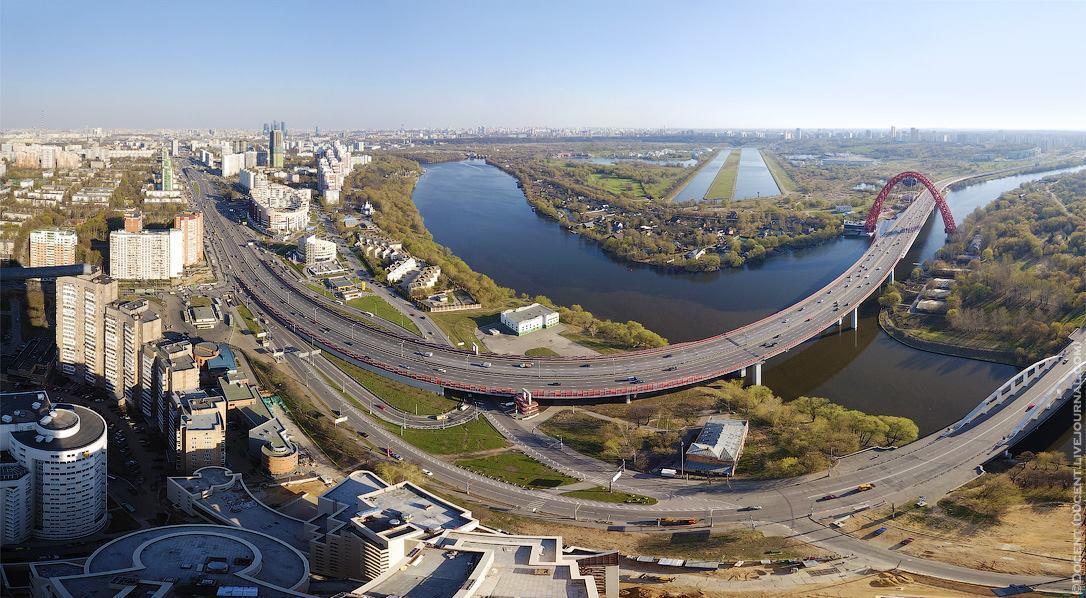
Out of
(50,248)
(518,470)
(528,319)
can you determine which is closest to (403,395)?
(518,470)

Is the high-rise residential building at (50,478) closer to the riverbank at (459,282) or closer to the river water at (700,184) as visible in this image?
the riverbank at (459,282)

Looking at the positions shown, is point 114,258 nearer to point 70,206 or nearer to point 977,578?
point 70,206

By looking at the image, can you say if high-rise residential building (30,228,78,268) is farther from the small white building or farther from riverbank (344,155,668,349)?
the small white building

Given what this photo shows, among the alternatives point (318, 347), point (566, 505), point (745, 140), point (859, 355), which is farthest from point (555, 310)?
point (745, 140)

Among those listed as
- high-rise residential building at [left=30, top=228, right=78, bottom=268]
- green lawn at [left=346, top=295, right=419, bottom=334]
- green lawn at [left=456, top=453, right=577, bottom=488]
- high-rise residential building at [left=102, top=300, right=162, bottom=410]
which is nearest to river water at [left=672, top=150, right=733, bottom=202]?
green lawn at [left=346, top=295, right=419, bottom=334]

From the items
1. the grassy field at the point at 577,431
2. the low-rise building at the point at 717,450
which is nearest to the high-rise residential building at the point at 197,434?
the grassy field at the point at 577,431

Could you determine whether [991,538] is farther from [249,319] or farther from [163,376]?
[249,319]
